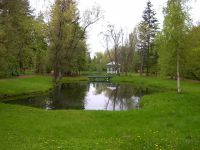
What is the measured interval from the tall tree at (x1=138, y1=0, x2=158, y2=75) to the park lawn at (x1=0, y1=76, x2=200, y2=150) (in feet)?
186

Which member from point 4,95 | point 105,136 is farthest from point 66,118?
point 4,95

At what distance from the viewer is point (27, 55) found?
3559 centimetres

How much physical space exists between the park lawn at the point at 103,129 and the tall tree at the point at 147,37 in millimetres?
56651

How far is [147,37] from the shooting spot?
267 feet

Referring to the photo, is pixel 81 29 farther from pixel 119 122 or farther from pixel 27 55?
pixel 119 122

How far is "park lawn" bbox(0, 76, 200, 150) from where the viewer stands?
1167cm

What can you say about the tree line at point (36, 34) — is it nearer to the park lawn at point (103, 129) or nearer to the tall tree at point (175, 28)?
the park lawn at point (103, 129)

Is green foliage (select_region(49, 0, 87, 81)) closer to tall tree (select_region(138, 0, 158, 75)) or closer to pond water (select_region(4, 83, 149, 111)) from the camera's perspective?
pond water (select_region(4, 83, 149, 111))

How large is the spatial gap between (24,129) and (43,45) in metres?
57.0

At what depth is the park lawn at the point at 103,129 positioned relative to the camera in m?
11.7

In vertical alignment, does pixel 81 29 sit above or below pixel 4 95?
above

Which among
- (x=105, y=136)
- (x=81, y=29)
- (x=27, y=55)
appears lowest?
(x=105, y=136)

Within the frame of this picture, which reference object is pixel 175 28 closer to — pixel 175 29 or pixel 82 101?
pixel 175 29

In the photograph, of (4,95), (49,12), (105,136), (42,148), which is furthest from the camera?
(49,12)
